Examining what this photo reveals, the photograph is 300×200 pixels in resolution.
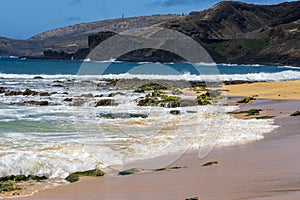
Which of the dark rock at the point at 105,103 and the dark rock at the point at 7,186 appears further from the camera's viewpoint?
the dark rock at the point at 105,103

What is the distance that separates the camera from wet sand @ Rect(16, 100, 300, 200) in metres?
6.45

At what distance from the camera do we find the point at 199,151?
33.8ft

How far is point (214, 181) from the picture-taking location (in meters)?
7.19

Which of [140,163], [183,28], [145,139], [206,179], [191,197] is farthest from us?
[183,28]

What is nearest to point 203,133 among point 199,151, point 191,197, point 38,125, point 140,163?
point 199,151

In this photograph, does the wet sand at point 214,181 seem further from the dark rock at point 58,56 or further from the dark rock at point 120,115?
the dark rock at point 58,56

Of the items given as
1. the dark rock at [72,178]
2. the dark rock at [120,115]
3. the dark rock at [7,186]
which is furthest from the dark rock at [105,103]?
the dark rock at [7,186]

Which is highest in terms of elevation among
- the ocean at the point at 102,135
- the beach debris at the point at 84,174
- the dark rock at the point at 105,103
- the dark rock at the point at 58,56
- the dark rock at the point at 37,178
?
the dark rock at the point at 58,56

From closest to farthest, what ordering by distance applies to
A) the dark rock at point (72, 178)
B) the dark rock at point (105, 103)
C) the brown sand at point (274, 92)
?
the dark rock at point (72, 178)
the dark rock at point (105, 103)
the brown sand at point (274, 92)

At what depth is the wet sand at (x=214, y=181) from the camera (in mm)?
6449

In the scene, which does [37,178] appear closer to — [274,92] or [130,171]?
[130,171]

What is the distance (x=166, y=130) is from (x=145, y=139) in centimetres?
169

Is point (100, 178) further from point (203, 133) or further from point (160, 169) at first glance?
point (203, 133)

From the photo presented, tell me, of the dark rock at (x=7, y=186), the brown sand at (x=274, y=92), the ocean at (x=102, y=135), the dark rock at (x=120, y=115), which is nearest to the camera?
the dark rock at (x=7, y=186)
